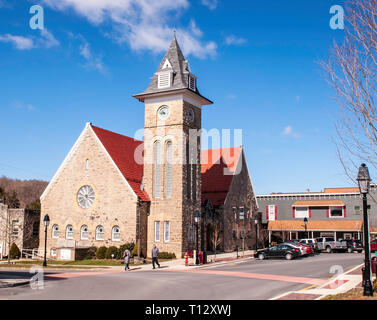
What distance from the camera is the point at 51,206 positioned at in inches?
1566

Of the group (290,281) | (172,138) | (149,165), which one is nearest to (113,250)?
(149,165)

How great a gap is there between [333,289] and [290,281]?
3.16 metres

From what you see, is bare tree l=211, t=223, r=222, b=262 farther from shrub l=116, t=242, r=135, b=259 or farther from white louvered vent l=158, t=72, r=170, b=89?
white louvered vent l=158, t=72, r=170, b=89

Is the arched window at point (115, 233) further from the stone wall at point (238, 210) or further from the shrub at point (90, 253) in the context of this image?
the stone wall at point (238, 210)

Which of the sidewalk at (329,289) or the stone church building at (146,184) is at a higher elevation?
the stone church building at (146,184)

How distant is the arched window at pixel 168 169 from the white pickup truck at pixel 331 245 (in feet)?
55.9

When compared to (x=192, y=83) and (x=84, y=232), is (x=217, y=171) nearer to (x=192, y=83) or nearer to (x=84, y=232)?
(x=192, y=83)

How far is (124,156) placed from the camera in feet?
130

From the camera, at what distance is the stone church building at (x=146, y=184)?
3559 cm

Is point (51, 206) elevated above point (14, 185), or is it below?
below

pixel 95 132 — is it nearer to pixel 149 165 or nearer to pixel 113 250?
pixel 149 165

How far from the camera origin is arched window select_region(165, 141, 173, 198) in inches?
1434

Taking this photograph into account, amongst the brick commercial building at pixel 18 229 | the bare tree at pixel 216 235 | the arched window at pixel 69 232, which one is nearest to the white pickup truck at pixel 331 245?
the bare tree at pixel 216 235
